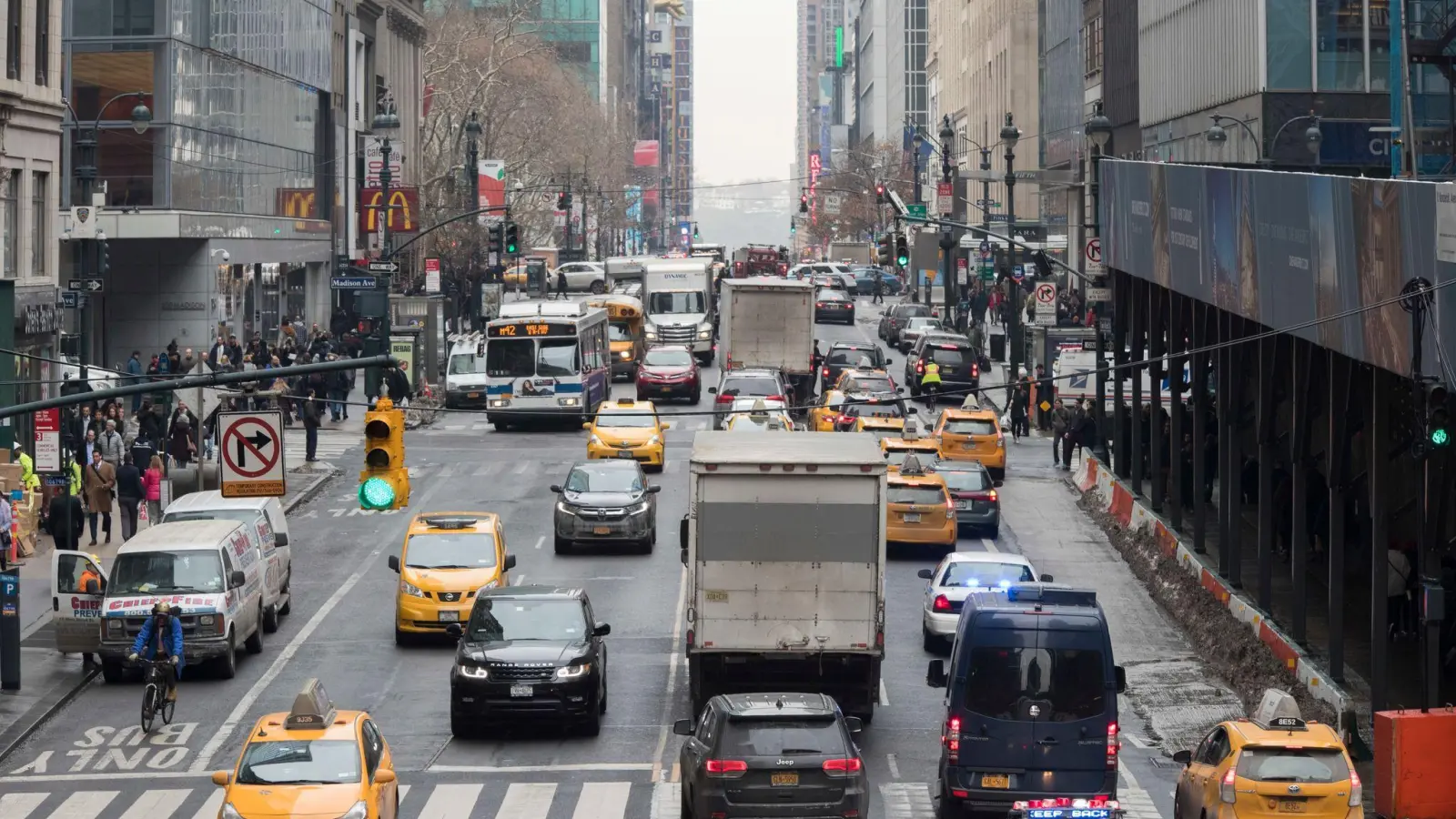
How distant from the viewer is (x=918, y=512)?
120 feet

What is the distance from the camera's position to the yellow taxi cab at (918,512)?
120 feet

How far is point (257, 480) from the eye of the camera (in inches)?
957

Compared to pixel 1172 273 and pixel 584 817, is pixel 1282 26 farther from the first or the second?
pixel 584 817

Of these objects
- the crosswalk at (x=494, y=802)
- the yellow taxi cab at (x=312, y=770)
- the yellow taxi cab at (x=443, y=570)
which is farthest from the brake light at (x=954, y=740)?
the yellow taxi cab at (x=443, y=570)

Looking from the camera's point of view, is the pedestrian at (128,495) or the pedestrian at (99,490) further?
the pedestrian at (99,490)

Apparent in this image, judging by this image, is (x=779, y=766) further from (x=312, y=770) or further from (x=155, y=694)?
(x=155, y=694)

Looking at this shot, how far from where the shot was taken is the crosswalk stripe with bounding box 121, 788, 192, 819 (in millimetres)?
21166

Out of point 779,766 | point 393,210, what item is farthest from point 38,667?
point 393,210

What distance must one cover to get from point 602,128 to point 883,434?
124m

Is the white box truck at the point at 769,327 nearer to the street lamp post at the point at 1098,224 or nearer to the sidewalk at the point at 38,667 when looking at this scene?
the street lamp post at the point at 1098,224

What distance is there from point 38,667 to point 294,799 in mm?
12850

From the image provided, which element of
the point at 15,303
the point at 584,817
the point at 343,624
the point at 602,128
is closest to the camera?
the point at 584,817

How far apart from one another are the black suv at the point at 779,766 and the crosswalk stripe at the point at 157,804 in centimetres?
628

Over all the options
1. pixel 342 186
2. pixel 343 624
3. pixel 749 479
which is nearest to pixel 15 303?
pixel 343 624
